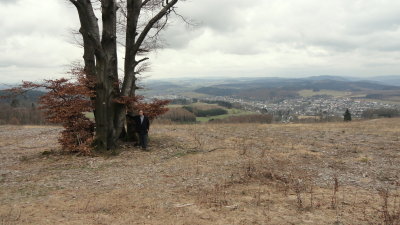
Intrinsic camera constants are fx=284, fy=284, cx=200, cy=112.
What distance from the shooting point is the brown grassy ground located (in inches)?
228

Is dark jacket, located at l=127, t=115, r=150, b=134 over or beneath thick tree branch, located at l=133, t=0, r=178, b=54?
beneath

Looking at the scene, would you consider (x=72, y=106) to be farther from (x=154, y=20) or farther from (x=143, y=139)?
(x=154, y=20)

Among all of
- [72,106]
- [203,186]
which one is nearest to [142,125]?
[72,106]

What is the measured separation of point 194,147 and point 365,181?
23.9ft

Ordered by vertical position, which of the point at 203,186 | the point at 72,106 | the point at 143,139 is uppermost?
the point at 72,106

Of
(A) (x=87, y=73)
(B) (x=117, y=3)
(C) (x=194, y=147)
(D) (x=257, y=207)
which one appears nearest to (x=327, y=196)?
(D) (x=257, y=207)

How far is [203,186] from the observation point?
788cm

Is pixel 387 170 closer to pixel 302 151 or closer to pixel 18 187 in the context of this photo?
pixel 302 151

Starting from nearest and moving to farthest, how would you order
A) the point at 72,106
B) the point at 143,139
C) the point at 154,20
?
the point at 72,106, the point at 154,20, the point at 143,139

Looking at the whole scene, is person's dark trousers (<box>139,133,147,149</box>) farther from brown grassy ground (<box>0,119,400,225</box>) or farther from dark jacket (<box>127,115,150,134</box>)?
brown grassy ground (<box>0,119,400,225</box>)

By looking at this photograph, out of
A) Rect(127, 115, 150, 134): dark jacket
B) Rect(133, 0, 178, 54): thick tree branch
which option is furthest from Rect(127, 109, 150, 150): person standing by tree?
Rect(133, 0, 178, 54): thick tree branch

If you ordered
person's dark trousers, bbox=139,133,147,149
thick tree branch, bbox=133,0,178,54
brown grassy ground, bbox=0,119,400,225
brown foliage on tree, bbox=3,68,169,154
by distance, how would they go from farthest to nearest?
person's dark trousers, bbox=139,133,147,149, thick tree branch, bbox=133,0,178,54, brown foliage on tree, bbox=3,68,169,154, brown grassy ground, bbox=0,119,400,225

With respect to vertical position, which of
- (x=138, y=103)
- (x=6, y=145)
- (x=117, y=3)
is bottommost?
(x=6, y=145)

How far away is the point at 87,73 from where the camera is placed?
12.8 metres
